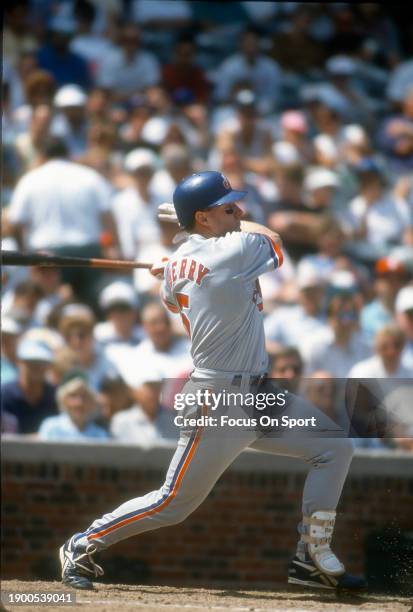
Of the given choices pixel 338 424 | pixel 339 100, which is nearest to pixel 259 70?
pixel 339 100

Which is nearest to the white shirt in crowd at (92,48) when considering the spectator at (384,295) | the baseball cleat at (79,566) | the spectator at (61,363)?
the spectator at (384,295)

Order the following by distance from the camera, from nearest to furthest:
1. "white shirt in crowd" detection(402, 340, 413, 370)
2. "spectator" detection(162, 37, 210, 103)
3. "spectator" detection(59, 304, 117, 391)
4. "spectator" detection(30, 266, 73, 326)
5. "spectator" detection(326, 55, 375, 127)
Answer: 1. "spectator" detection(59, 304, 117, 391)
2. "white shirt in crowd" detection(402, 340, 413, 370)
3. "spectator" detection(30, 266, 73, 326)
4. "spectator" detection(162, 37, 210, 103)
5. "spectator" detection(326, 55, 375, 127)

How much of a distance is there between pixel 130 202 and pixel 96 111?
1632 millimetres

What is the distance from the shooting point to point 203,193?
473cm

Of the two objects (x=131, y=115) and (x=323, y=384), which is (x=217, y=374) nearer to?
(x=323, y=384)

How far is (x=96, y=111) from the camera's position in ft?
34.5

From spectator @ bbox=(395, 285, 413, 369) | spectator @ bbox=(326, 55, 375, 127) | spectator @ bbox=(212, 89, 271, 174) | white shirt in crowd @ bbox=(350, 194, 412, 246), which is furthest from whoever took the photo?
spectator @ bbox=(326, 55, 375, 127)

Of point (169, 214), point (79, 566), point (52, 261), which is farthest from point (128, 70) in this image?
point (79, 566)

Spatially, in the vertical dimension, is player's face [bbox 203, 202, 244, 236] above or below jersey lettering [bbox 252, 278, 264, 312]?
above

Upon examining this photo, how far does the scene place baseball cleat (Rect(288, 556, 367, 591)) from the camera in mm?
4895

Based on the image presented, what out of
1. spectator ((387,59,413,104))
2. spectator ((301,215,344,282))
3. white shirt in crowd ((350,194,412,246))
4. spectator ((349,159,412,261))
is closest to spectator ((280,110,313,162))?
spectator ((349,159,412,261))

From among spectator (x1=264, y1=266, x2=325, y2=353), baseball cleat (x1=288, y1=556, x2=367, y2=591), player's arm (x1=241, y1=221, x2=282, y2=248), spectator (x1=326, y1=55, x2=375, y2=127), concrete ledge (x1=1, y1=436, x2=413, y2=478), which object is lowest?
baseball cleat (x1=288, y1=556, x2=367, y2=591)

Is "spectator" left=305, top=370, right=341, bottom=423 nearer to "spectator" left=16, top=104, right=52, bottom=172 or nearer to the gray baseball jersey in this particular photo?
the gray baseball jersey

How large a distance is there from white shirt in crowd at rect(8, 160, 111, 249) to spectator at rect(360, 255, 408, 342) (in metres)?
2.12
